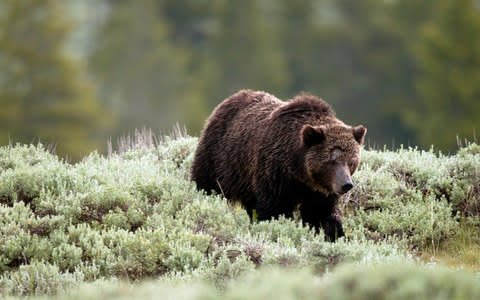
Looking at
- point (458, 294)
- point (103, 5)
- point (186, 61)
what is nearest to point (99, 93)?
point (186, 61)

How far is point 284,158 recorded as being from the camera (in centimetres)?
741

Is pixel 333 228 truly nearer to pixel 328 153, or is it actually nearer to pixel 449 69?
pixel 328 153

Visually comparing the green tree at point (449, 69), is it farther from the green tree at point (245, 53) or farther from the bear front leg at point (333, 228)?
the bear front leg at point (333, 228)

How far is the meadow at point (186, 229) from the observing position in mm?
5832

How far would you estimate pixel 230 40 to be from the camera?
49656 mm

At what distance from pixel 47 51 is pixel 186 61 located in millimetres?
13794

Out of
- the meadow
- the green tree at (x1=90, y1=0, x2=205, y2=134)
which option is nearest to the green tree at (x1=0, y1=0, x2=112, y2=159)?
the green tree at (x1=90, y1=0, x2=205, y2=134)

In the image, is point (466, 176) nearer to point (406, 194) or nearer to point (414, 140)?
point (406, 194)

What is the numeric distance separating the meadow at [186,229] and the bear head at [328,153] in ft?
1.91

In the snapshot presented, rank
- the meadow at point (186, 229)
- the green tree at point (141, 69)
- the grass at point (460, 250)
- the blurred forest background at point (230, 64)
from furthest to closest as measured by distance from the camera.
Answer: the green tree at point (141, 69) < the blurred forest background at point (230, 64) < the grass at point (460, 250) < the meadow at point (186, 229)

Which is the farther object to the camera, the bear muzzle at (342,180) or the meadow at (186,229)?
the bear muzzle at (342,180)

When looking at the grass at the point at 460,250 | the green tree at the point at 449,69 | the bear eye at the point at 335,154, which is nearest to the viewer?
the grass at the point at 460,250

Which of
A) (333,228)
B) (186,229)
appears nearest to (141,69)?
(333,228)

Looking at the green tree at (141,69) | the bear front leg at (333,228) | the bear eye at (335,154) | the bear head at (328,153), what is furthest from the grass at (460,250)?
the green tree at (141,69)
